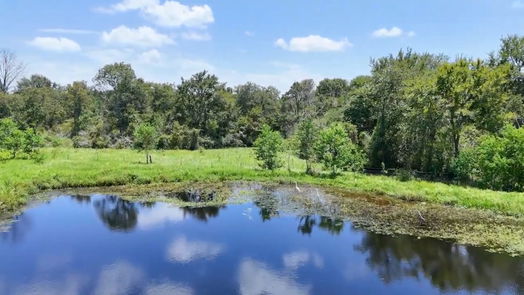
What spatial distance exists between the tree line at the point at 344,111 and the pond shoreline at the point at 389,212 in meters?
6.40

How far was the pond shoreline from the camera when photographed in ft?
62.9

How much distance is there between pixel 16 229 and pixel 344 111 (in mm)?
34066

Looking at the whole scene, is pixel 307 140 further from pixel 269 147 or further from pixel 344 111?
pixel 344 111

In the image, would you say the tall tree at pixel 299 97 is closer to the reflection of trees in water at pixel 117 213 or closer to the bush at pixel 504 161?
the bush at pixel 504 161

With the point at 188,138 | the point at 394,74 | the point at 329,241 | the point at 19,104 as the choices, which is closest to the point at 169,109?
the point at 188,138

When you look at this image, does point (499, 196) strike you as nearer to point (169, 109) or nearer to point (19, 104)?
point (169, 109)

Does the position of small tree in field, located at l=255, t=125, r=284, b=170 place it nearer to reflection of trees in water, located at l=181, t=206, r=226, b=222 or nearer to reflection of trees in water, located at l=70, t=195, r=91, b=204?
reflection of trees in water, located at l=181, t=206, r=226, b=222

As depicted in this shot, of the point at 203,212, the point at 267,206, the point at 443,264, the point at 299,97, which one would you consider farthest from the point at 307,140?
the point at 299,97

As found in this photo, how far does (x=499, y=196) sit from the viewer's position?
24.2 m

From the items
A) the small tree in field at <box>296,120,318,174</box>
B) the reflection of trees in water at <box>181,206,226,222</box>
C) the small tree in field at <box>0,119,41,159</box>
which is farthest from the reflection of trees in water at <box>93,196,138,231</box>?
the small tree in field at <box>296,120,318,174</box>

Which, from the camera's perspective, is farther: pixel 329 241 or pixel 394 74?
pixel 394 74

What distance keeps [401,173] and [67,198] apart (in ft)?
78.9

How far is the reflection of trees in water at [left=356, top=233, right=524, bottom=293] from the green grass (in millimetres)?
7355

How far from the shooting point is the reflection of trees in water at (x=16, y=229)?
693 inches
